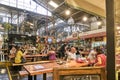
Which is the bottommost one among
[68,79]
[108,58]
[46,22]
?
[68,79]

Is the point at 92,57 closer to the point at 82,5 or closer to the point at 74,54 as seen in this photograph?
the point at 74,54

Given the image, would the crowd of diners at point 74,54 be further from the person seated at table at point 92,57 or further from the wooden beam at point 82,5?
the wooden beam at point 82,5

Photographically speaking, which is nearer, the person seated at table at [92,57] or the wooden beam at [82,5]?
the wooden beam at [82,5]

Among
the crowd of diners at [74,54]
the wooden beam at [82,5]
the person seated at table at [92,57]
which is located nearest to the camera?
the wooden beam at [82,5]

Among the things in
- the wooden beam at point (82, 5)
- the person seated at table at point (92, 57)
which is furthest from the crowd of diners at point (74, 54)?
the wooden beam at point (82, 5)

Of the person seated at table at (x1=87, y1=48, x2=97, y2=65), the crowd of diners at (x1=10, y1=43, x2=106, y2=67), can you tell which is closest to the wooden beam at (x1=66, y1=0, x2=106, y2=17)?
the crowd of diners at (x1=10, y1=43, x2=106, y2=67)

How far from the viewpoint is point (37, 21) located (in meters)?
17.0

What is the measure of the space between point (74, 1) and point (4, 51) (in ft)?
32.3

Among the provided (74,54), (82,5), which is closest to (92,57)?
(74,54)

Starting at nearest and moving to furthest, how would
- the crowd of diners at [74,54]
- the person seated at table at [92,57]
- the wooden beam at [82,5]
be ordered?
1. the wooden beam at [82,5]
2. the crowd of diners at [74,54]
3. the person seated at table at [92,57]

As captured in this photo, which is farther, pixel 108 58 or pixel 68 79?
pixel 68 79

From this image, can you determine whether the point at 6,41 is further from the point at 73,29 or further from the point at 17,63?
the point at 73,29

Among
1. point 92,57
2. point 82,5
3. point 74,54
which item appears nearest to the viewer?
point 82,5

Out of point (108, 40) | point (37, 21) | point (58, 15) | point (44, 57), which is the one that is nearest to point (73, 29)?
point (58, 15)
